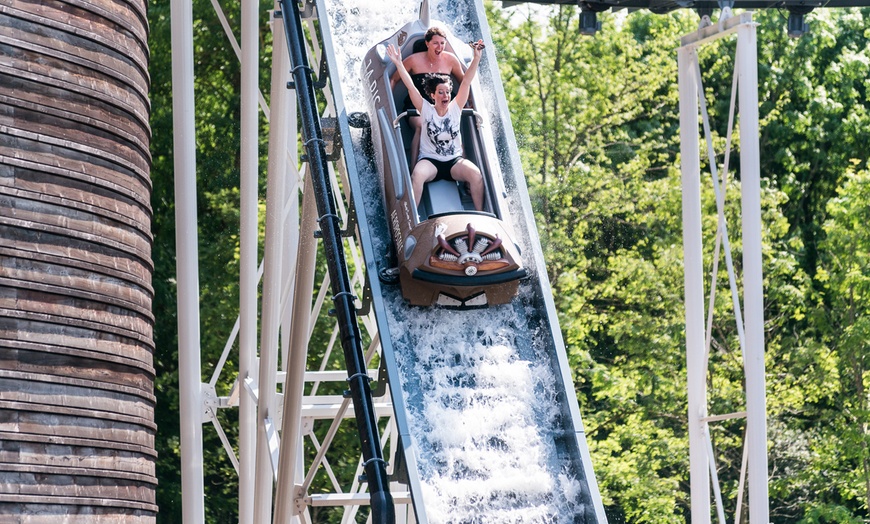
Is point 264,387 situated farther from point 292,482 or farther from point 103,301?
point 103,301

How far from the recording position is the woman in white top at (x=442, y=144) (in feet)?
28.8

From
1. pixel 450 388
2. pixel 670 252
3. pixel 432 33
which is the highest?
pixel 670 252

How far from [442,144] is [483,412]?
1.75m

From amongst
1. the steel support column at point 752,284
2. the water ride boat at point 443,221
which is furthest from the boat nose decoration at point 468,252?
the steel support column at point 752,284

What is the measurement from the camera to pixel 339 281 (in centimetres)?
812

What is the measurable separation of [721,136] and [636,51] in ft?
7.46

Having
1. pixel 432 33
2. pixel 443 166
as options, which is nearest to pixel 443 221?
pixel 443 166

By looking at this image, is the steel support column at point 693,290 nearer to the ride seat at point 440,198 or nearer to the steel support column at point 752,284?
the steel support column at point 752,284

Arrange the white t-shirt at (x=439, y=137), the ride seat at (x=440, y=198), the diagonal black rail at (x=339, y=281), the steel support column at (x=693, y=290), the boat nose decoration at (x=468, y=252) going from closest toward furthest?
the diagonal black rail at (x=339, y=281) < the boat nose decoration at (x=468, y=252) < the ride seat at (x=440, y=198) < the white t-shirt at (x=439, y=137) < the steel support column at (x=693, y=290)

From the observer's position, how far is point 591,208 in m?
23.0

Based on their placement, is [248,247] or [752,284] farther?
[248,247]

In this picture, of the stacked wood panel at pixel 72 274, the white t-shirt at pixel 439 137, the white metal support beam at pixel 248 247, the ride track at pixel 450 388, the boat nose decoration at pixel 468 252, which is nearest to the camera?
the stacked wood panel at pixel 72 274

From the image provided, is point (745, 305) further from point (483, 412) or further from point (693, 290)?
point (483, 412)

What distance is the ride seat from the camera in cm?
874
